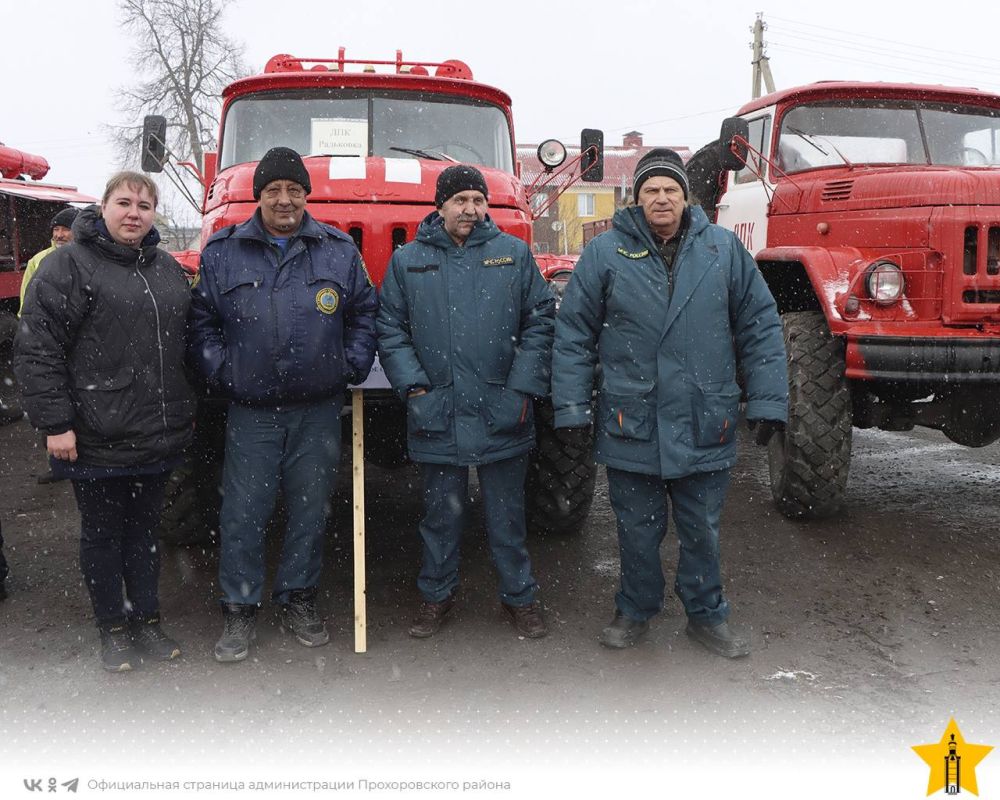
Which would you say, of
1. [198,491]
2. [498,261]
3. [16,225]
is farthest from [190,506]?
[16,225]

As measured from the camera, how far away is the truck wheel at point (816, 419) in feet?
15.6

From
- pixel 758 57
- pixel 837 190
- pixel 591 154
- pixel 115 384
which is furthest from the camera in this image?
pixel 758 57

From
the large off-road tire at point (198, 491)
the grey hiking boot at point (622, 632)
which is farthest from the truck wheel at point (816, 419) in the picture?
the large off-road tire at point (198, 491)

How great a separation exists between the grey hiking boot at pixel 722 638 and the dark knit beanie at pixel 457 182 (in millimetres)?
1935

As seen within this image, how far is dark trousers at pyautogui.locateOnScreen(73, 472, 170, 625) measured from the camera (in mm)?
3395

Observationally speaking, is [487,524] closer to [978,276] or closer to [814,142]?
[978,276]

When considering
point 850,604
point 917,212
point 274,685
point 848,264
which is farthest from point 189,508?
point 917,212

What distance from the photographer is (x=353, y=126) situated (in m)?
4.94

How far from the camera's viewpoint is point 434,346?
363 centimetres

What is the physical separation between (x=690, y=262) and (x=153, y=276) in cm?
199

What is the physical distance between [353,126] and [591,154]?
4.99 feet

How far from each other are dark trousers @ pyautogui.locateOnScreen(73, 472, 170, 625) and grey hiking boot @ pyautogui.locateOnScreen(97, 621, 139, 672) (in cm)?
3

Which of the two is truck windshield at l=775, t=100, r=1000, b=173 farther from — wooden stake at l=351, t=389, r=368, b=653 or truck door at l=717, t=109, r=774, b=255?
wooden stake at l=351, t=389, r=368, b=653

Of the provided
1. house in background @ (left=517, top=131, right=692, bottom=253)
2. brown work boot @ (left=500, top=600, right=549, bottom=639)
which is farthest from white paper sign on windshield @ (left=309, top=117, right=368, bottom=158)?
house in background @ (left=517, top=131, right=692, bottom=253)
